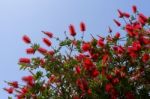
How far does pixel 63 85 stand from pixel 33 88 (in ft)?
2.08

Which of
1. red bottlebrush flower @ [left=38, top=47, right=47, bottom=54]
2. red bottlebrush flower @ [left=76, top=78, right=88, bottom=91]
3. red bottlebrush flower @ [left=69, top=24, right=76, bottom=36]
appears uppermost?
red bottlebrush flower @ [left=69, top=24, right=76, bottom=36]

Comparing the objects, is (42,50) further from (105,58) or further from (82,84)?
(82,84)

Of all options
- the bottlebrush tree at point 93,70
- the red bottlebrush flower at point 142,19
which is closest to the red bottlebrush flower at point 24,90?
the bottlebrush tree at point 93,70

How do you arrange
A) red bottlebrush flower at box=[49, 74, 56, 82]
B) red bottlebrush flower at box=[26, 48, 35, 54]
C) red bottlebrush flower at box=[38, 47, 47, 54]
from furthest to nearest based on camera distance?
red bottlebrush flower at box=[26, 48, 35, 54]
red bottlebrush flower at box=[38, 47, 47, 54]
red bottlebrush flower at box=[49, 74, 56, 82]

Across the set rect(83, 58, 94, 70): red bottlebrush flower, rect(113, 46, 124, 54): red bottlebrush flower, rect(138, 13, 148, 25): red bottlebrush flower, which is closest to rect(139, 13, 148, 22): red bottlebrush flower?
rect(138, 13, 148, 25): red bottlebrush flower

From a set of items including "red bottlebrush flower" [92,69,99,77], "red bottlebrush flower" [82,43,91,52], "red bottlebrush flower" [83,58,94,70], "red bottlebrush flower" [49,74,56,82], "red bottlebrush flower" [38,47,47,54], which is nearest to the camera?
"red bottlebrush flower" [92,69,99,77]

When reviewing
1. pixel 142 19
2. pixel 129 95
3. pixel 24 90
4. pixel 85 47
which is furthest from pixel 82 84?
pixel 142 19

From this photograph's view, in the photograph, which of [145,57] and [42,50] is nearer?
[145,57]

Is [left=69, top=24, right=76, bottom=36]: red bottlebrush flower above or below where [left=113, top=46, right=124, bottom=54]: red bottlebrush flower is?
above

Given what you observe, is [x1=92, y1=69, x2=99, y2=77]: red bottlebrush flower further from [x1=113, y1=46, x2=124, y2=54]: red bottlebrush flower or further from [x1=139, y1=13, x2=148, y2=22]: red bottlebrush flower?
[x1=139, y1=13, x2=148, y2=22]: red bottlebrush flower

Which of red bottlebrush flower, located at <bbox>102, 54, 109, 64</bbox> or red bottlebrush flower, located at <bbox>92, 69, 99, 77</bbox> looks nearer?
red bottlebrush flower, located at <bbox>92, 69, 99, 77</bbox>

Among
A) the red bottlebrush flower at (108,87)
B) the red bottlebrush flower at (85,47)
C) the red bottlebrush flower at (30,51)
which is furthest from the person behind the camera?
the red bottlebrush flower at (30,51)

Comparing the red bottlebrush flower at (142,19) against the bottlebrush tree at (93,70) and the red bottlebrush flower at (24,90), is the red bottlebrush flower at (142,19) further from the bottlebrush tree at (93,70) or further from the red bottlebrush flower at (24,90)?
the red bottlebrush flower at (24,90)

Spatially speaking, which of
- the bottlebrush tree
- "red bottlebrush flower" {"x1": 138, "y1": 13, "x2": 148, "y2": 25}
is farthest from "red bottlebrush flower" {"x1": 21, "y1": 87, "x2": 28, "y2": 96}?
"red bottlebrush flower" {"x1": 138, "y1": 13, "x2": 148, "y2": 25}
